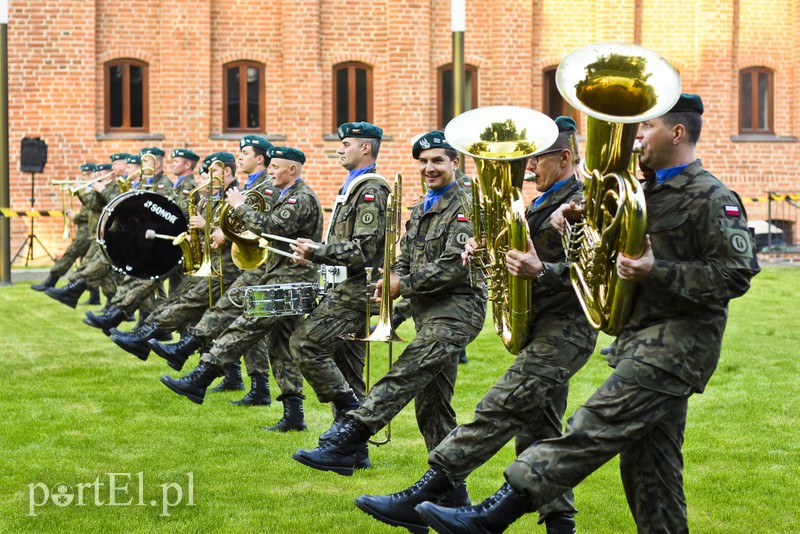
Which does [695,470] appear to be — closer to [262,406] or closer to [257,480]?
[257,480]

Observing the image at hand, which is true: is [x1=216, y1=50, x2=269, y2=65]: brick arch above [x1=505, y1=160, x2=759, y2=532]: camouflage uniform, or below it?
above

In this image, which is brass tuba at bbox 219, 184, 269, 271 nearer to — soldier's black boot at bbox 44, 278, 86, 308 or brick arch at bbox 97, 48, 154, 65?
soldier's black boot at bbox 44, 278, 86, 308

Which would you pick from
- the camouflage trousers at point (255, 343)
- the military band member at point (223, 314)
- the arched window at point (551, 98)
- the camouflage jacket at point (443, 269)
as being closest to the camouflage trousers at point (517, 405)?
the camouflage jacket at point (443, 269)

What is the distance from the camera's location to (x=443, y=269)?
681 cm

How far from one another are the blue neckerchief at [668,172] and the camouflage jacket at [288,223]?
4354 millimetres

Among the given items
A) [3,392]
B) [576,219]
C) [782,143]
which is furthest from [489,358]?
[782,143]

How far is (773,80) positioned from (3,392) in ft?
73.8

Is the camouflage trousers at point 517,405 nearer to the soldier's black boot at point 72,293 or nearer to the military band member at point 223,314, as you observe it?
the military band member at point 223,314

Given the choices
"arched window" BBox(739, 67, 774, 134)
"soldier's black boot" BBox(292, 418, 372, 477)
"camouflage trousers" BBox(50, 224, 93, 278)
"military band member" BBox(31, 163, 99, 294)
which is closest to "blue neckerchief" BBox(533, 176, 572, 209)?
"soldier's black boot" BBox(292, 418, 372, 477)

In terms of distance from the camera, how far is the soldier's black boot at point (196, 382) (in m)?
9.34

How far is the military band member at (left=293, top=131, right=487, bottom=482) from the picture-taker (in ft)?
22.4

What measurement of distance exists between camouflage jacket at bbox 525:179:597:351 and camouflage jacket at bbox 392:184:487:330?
0.74 m

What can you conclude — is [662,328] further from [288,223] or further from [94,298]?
[94,298]

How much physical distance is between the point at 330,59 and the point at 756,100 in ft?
33.9
